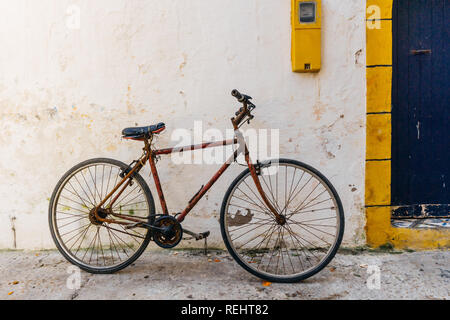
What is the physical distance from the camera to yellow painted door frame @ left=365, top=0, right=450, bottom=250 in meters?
3.13

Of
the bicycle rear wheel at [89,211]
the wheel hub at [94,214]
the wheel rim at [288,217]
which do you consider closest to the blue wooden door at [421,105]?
the wheel rim at [288,217]

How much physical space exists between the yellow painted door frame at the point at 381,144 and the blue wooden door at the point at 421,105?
246 millimetres

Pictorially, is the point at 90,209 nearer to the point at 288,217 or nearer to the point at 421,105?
the point at 288,217

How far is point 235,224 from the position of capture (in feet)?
10.7

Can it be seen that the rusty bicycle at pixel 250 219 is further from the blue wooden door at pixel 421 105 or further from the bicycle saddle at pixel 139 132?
the blue wooden door at pixel 421 105

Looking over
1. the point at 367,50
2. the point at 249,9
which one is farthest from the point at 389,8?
the point at 249,9

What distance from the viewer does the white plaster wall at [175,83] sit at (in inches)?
124

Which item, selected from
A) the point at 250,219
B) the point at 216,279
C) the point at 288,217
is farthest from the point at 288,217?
the point at 216,279

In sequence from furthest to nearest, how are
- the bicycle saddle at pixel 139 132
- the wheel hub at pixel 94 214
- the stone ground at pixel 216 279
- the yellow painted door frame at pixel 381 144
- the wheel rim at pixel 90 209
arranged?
1. the wheel rim at pixel 90 209
2. the yellow painted door frame at pixel 381 144
3. the wheel hub at pixel 94 214
4. the bicycle saddle at pixel 139 132
5. the stone ground at pixel 216 279

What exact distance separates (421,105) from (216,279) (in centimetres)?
248

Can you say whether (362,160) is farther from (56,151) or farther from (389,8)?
→ (56,151)

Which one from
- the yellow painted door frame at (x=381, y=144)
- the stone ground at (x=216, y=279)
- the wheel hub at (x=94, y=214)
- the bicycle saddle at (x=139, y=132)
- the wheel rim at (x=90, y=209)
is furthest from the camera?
the wheel rim at (x=90, y=209)

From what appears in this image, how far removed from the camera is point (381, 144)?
320 cm

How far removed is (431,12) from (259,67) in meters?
1.69
